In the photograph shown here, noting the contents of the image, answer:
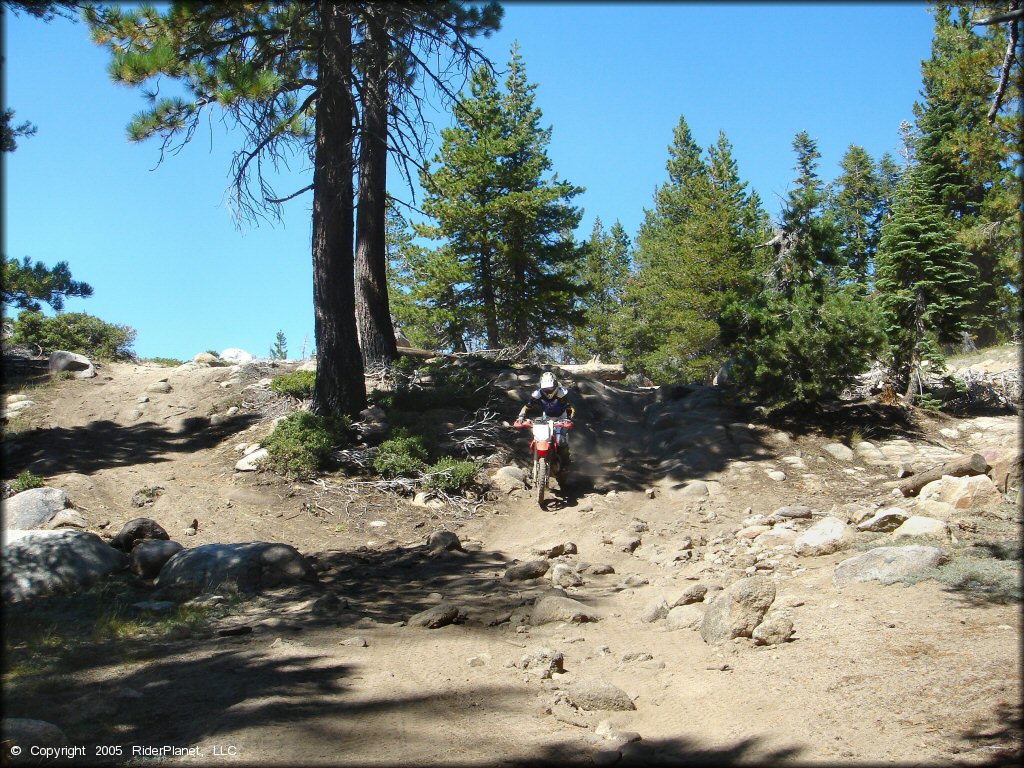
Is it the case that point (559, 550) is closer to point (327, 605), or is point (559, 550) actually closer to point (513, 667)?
point (327, 605)

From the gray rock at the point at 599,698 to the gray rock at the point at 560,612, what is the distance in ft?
4.81

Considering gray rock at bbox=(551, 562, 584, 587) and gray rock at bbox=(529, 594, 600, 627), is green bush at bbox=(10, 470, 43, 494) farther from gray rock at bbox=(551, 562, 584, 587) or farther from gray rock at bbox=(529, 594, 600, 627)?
gray rock at bbox=(529, 594, 600, 627)

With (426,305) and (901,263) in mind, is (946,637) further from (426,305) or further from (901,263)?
(426,305)

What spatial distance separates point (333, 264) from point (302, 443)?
2.86 m

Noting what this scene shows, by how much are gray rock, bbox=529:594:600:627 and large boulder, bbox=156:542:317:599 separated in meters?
2.34

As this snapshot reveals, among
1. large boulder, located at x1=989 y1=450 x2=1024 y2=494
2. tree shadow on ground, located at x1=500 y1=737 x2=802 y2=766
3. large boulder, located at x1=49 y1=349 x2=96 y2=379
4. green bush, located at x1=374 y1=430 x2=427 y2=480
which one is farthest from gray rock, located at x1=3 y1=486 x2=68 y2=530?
large boulder, located at x1=989 y1=450 x2=1024 y2=494

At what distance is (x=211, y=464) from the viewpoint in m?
10.4

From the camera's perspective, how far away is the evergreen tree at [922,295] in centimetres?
1326

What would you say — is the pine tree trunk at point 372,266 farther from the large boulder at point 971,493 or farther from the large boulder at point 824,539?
the large boulder at point 971,493

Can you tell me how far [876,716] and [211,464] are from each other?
914 centimetres

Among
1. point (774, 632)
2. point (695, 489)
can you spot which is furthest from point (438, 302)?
point (774, 632)

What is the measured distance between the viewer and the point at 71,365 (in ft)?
45.5

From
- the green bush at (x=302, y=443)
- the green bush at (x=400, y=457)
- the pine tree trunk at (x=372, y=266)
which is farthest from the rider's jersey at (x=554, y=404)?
the pine tree trunk at (x=372, y=266)

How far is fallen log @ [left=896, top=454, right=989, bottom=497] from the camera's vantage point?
7.56 meters
